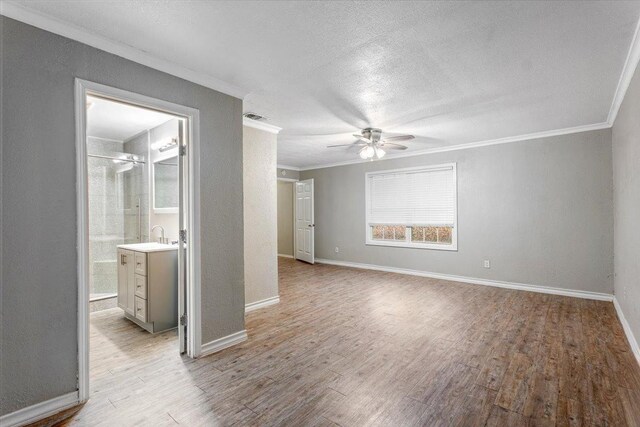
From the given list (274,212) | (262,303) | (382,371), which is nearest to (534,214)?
(382,371)

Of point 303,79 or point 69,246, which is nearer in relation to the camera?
point 69,246

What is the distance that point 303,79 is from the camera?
2.83 m

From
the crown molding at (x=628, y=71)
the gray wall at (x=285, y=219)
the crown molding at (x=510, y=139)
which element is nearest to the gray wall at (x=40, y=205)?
the crown molding at (x=628, y=71)

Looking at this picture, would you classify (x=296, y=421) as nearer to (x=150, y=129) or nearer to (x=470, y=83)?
(x=470, y=83)

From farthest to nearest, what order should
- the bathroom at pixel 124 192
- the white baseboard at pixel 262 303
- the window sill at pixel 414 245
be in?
the window sill at pixel 414 245
the white baseboard at pixel 262 303
the bathroom at pixel 124 192

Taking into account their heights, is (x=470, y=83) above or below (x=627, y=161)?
above

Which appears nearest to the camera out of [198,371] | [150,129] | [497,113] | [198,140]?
[198,371]

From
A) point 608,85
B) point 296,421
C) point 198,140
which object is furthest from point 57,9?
point 608,85

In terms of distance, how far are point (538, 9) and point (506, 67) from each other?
793mm

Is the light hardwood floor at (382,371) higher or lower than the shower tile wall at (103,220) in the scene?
lower

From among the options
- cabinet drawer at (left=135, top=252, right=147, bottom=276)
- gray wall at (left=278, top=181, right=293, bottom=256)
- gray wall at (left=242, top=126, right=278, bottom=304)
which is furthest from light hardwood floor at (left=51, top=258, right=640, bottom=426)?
gray wall at (left=278, top=181, right=293, bottom=256)

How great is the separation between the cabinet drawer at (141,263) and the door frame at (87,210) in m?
0.82

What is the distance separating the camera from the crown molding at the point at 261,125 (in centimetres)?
394

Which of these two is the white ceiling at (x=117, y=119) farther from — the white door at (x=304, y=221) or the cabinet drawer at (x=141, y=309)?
Answer: the white door at (x=304, y=221)
